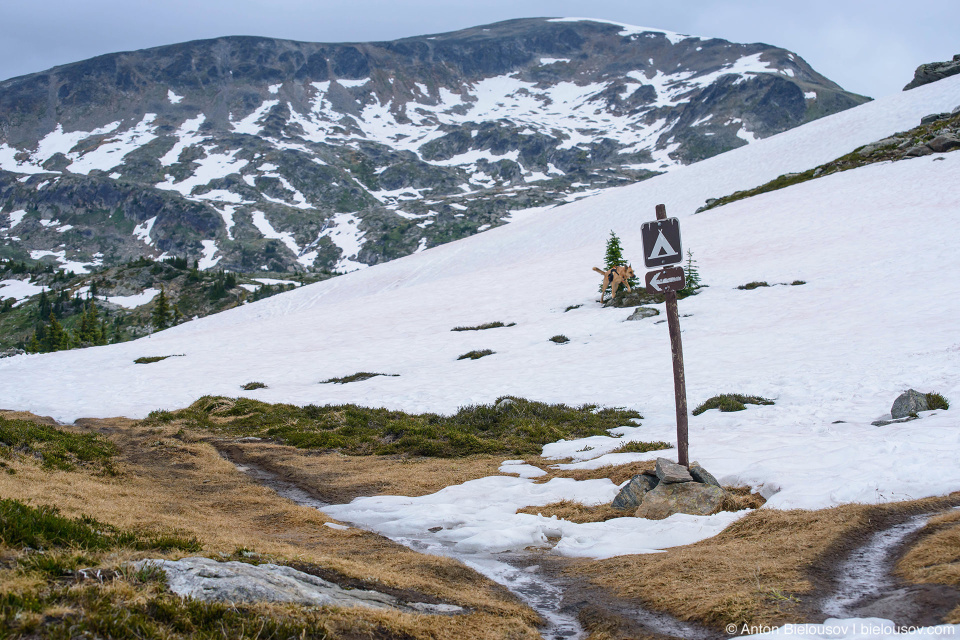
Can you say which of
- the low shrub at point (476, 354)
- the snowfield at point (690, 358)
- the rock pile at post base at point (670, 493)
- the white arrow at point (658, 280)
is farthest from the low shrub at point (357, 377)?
the white arrow at point (658, 280)

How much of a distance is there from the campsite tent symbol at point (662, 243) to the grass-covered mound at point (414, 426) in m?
7.57

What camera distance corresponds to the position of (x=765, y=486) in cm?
966

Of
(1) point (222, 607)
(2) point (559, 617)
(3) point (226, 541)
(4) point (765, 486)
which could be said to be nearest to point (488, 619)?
(2) point (559, 617)

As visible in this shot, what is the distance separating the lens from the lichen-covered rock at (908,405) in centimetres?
1314

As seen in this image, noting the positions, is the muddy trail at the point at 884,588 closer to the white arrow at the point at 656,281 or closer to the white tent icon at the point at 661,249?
the white arrow at the point at 656,281

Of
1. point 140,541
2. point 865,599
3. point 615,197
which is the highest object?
point 615,197

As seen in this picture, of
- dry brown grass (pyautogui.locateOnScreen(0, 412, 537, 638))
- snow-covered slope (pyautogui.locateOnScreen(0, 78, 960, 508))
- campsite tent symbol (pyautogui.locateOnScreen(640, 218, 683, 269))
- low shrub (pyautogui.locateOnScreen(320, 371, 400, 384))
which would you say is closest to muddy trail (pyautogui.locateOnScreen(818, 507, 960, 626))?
snow-covered slope (pyautogui.locateOnScreen(0, 78, 960, 508))

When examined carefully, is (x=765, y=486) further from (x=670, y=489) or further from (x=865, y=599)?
(x=865, y=599)

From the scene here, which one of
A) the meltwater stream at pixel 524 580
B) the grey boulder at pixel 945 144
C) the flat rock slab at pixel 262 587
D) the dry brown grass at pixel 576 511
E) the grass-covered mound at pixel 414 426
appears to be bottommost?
the grass-covered mound at pixel 414 426

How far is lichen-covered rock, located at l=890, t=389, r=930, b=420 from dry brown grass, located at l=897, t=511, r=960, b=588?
767 centimetres

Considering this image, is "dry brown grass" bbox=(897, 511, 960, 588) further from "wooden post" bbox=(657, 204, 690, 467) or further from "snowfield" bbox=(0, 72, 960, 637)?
"wooden post" bbox=(657, 204, 690, 467)

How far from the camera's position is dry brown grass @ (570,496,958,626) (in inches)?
213

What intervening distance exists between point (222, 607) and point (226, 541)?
2584 mm

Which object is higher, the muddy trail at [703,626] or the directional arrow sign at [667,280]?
the directional arrow sign at [667,280]
